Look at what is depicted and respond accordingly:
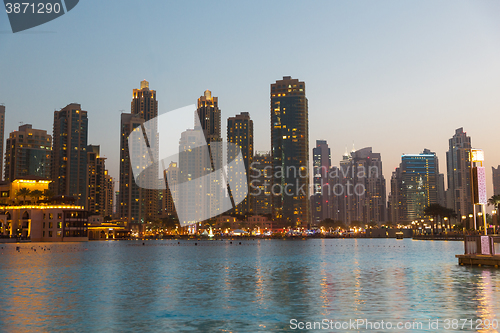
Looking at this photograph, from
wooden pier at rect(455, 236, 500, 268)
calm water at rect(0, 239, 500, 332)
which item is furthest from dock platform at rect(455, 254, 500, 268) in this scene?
calm water at rect(0, 239, 500, 332)

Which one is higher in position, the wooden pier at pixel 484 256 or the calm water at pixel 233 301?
the wooden pier at pixel 484 256

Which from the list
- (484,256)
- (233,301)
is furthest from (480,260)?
(233,301)

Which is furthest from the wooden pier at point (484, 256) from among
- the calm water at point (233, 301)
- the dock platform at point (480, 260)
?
the calm water at point (233, 301)

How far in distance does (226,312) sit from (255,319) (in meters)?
3.07

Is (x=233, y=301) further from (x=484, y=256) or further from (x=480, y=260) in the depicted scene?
(x=480, y=260)

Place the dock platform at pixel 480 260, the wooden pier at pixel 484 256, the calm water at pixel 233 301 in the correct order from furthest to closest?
the wooden pier at pixel 484 256
the dock platform at pixel 480 260
the calm water at pixel 233 301

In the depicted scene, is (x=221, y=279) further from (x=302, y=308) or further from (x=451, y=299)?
(x=451, y=299)

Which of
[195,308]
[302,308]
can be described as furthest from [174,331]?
[302,308]

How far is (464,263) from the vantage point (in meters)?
60.1

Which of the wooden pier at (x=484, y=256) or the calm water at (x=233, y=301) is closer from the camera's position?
the calm water at (x=233, y=301)

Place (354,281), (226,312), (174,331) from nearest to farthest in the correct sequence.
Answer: (174,331)
(226,312)
(354,281)

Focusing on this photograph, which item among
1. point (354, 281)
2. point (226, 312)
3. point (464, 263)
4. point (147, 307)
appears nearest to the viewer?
point (226, 312)

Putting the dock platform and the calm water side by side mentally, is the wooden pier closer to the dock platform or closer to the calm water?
the dock platform

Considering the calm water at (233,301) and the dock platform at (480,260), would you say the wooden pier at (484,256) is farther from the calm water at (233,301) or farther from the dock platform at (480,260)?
the calm water at (233,301)
